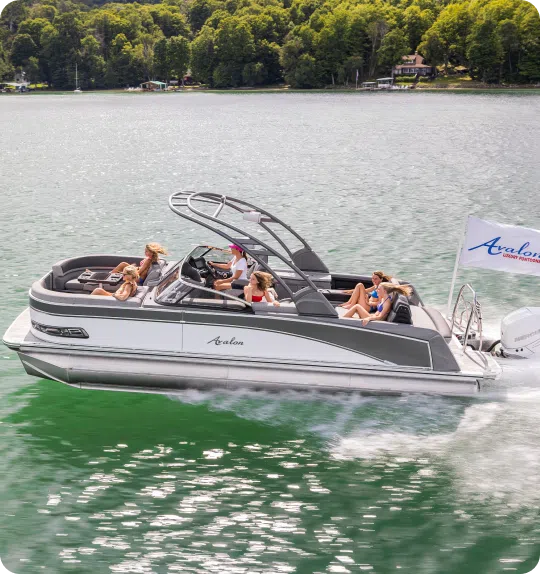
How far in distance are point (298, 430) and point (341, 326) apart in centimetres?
145

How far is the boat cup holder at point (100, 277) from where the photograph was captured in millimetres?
12234

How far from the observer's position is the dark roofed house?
143 meters

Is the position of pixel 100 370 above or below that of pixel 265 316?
below

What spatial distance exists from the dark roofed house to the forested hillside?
156 cm

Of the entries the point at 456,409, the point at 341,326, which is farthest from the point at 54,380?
the point at 456,409

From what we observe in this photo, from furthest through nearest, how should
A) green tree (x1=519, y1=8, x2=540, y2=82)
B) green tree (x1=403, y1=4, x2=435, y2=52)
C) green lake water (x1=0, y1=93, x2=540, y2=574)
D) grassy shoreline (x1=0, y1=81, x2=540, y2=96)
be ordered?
green tree (x1=403, y1=4, x2=435, y2=52), green tree (x1=519, y1=8, x2=540, y2=82), grassy shoreline (x1=0, y1=81, x2=540, y2=96), green lake water (x1=0, y1=93, x2=540, y2=574)

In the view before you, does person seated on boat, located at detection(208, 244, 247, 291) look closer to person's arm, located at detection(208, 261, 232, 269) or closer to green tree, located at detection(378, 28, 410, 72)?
person's arm, located at detection(208, 261, 232, 269)

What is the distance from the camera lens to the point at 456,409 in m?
11.2

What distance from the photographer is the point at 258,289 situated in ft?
36.9

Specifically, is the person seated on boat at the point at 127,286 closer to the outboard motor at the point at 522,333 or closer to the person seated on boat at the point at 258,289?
the person seated on boat at the point at 258,289

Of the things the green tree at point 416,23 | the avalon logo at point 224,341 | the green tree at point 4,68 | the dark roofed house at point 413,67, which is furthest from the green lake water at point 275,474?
the green tree at point 4,68

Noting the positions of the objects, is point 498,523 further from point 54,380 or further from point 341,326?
point 54,380

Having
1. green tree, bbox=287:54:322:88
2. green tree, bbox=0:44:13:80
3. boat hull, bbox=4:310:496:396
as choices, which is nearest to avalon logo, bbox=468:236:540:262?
boat hull, bbox=4:310:496:396

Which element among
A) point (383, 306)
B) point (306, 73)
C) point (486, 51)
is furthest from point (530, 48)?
point (383, 306)
